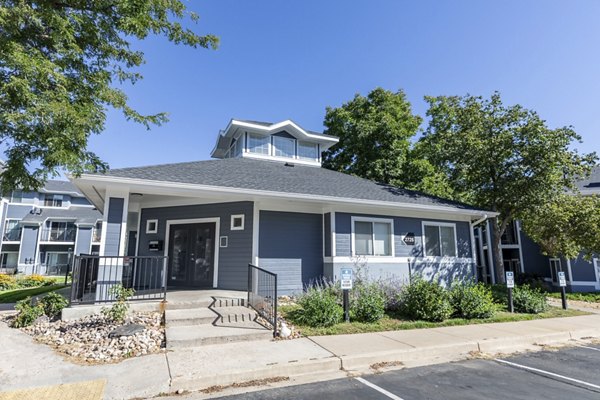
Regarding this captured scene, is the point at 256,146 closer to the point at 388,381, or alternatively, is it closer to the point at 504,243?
the point at 388,381

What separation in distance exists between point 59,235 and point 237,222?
102 feet

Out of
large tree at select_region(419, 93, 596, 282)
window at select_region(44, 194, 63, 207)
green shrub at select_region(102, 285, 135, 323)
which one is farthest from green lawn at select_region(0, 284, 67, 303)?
window at select_region(44, 194, 63, 207)

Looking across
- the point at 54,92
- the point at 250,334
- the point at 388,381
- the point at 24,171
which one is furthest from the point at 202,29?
the point at 388,381

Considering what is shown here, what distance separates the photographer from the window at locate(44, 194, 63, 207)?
3503 cm

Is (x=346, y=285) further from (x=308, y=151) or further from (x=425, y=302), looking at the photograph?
(x=308, y=151)

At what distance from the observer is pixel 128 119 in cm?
845

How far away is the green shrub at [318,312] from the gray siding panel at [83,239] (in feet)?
106

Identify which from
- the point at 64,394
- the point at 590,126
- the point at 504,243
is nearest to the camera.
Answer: the point at 64,394

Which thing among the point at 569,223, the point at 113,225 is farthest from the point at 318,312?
the point at 569,223

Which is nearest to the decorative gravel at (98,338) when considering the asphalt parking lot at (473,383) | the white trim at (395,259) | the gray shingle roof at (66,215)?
the asphalt parking lot at (473,383)

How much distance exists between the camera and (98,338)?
5.97 metres

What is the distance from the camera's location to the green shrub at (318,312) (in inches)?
290

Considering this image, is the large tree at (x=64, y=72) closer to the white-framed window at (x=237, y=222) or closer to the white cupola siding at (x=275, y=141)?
the white-framed window at (x=237, y=222)

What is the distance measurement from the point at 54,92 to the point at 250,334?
620 cm
